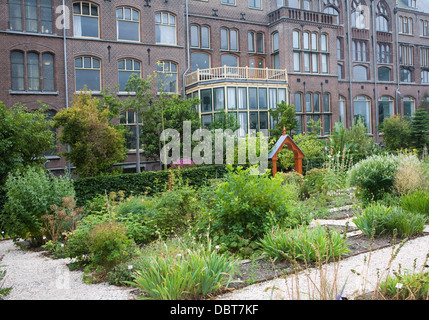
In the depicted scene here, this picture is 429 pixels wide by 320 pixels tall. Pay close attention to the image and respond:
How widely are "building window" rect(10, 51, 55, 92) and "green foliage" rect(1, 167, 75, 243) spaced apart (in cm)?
1406

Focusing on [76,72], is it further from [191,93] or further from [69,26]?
[191,93]

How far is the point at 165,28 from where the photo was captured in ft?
80.9

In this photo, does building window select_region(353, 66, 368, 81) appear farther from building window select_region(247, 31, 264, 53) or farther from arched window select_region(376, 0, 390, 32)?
building window select_region(247, 31, 264, 53)

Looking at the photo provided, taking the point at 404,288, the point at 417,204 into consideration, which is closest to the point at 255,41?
the point at 417,204

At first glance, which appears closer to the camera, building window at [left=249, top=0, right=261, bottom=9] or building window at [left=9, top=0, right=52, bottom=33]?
building window at [left=9, top=0, right=52, bottom=33]

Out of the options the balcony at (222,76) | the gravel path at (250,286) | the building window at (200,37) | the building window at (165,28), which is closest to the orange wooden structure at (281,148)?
the balcony at (222,76)

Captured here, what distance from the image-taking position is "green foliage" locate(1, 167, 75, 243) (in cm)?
810

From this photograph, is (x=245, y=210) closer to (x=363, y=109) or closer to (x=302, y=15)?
(x=302, y=15)

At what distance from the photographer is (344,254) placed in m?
6.31

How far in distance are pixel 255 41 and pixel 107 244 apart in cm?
2574

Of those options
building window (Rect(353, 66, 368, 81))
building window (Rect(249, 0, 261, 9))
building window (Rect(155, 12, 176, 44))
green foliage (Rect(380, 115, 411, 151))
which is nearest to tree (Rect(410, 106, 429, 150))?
green foliage (Rect(380, 115, 411, 151))

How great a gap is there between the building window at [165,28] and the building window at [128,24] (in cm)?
129

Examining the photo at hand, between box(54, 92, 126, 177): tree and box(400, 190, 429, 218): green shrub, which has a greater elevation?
box(54, 92, 126, 177): tree

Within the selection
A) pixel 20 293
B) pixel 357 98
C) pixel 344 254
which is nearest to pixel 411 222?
pixel 344 254
